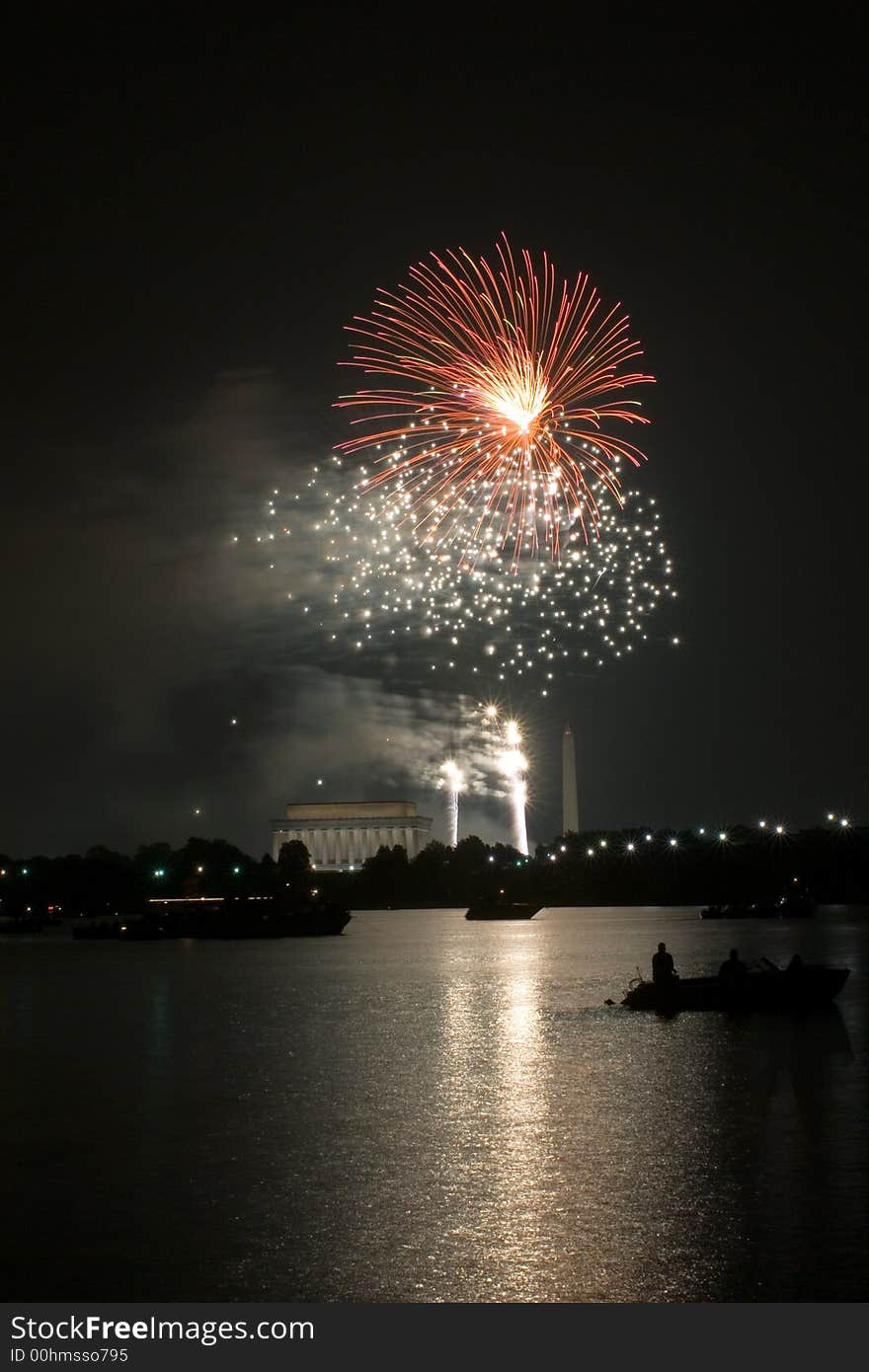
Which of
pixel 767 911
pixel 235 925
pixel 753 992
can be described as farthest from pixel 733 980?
pixel 767 911

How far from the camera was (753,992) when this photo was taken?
34188 mm

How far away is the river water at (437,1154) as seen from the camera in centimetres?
1205

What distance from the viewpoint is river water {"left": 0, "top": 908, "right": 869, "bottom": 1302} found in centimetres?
1205

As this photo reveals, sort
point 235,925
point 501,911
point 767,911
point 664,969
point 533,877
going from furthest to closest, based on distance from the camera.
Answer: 1. point 533,877
2. point 501,911
3. point 767,911
4. point 235,925
5. point 664,969

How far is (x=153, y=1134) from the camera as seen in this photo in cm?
1945

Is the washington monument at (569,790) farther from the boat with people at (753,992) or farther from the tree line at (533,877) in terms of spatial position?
the boat with people at (753,992)

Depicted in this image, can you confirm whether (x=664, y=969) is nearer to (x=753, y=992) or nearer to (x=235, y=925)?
(x=753, y=992)

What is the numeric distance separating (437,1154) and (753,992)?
18687mm

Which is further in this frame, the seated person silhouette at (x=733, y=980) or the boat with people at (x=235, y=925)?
the boat with people at (x=235, y=925)

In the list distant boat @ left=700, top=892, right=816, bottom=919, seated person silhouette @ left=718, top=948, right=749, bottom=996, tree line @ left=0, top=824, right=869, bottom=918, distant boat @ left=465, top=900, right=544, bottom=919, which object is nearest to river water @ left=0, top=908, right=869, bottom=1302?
seated person silhouette @ left=718, top=948, right=749, bottom=996

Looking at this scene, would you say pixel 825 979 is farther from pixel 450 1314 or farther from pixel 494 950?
pixel 494 950

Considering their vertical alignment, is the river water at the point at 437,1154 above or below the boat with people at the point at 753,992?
below

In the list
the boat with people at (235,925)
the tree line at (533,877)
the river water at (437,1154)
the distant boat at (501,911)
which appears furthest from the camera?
the tree line at (533,877)

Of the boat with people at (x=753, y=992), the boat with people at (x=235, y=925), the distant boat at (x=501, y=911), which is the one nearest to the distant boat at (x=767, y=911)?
the distant boat at (x=501, y=911)
